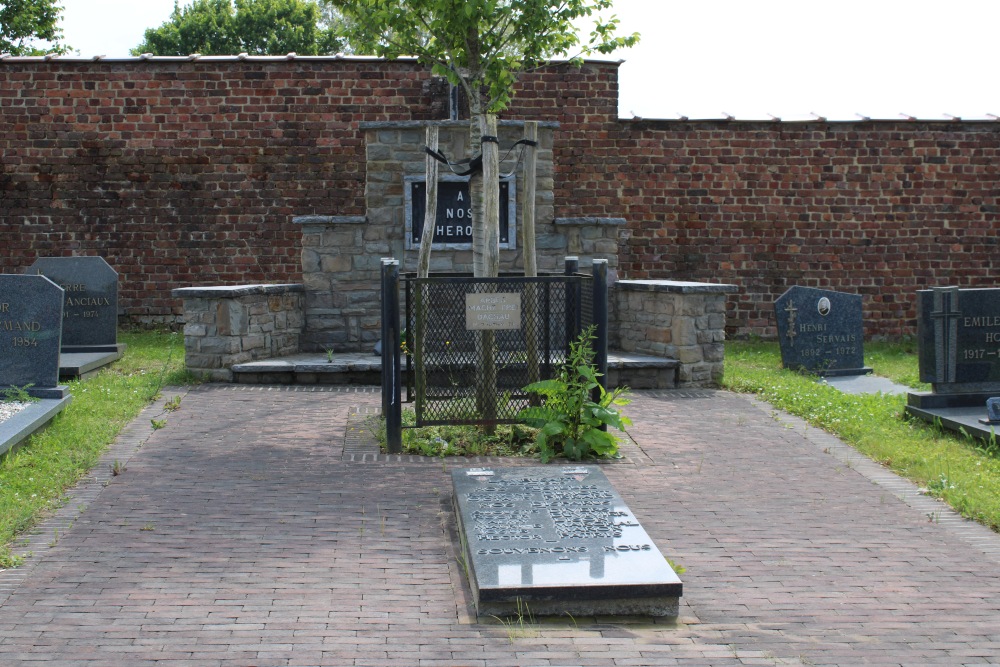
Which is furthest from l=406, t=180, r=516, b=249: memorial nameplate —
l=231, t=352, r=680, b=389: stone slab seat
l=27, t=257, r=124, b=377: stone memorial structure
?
l=27, t=257, r=124, b=377: stone memorial structure

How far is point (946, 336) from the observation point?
28.9ft

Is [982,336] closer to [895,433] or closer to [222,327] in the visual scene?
[895,433]

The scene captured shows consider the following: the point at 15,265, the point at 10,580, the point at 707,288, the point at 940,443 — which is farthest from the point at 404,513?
the point at 15,265

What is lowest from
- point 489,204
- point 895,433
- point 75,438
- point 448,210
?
point 895,433

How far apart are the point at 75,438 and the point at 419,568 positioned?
3.69 meters

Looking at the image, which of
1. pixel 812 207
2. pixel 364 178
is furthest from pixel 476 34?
pixel 812 207

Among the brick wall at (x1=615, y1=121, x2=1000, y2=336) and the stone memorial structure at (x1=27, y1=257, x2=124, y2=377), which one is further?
the brick wall at (x1=615, y1=121, x2=1000, y2=336)

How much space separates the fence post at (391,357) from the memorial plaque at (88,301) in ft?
17.4

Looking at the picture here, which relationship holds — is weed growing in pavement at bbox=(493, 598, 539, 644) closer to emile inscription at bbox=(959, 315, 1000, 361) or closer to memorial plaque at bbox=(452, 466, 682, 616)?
memorial plaque at bbox=(452, 466, 682, 616)

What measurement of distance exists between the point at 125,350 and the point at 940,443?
349 inches

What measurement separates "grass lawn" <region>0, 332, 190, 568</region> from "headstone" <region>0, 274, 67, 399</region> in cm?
34

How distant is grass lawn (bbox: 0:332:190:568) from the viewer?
609 centimetres

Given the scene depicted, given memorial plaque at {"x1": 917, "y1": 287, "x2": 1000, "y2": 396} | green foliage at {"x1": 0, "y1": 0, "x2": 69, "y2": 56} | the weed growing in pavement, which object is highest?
green foliage at {"x1": 0, "y1": 0, "x2": 69, "y2": 56}

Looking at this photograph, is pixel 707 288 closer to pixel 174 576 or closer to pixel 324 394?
pixel 324 394
